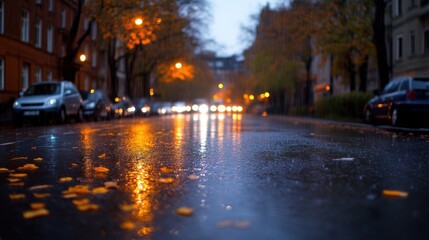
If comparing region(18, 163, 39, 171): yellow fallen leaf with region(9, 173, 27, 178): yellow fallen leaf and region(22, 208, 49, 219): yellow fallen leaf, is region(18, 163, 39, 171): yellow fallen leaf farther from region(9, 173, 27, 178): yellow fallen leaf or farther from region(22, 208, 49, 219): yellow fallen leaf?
region(22, 208, 49, 219): yellow fallen leaf

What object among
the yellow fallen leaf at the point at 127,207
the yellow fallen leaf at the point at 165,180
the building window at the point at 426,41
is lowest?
the yellow fallen leaf at the point at 127,207

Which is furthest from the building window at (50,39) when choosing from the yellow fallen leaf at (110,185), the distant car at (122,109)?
the yellow fallen leaf at (110,185)

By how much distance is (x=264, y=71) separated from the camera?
169 ft

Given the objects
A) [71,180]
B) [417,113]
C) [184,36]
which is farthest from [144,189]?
[184,36]

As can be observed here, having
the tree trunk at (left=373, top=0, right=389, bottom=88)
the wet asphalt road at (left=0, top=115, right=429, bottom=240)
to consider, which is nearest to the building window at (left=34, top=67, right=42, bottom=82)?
the tree trunk at (left=373, top=0, right=389, bottom=88)

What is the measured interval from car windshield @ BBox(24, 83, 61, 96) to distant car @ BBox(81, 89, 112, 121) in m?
4.35

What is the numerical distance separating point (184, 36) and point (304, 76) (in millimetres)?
12905

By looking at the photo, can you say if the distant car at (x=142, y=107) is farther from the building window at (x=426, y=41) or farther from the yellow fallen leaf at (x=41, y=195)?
the yellow fallen leaf at (x=41, y=195)

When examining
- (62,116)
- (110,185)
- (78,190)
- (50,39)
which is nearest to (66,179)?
(110,185)

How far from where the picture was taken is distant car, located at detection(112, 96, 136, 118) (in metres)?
34.2

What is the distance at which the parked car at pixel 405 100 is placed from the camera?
1681 cm

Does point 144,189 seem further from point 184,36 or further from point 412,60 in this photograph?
point 184,36

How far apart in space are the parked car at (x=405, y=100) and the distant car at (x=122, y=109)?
18819 millimetres

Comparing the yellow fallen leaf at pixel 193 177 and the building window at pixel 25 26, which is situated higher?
the building window at pixel 25 26
